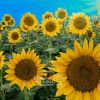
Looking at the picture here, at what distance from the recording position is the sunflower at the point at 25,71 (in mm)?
3562

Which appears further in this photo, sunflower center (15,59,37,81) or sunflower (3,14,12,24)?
sunflower (3,14,12,24)

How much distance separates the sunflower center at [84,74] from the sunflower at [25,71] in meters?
0.83

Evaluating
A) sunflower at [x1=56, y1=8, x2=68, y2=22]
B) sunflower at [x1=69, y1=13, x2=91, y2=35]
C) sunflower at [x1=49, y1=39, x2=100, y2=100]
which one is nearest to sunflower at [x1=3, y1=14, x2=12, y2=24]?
sunflower at [x1=56, y1=8, x2=68, y2=22]

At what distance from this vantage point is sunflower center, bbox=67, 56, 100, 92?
2.69 metres

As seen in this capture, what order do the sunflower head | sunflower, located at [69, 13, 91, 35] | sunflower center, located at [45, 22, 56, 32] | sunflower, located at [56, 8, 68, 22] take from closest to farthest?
sunflower, located at [69, 13, 91, 35], sunflower center, located at [45, 22, 56, 32], the sunflower head, sunflower, located at [56, 8, 68, 22]

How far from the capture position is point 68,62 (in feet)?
9.12

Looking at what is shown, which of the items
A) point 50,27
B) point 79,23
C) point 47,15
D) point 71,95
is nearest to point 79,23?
point 79,23

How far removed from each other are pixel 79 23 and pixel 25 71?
421 centimetres

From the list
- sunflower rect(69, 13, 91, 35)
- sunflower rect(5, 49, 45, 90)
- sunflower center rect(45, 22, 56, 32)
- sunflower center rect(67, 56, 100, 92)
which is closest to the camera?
sunflower center rect(67, 56, 100, 92)

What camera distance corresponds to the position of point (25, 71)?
3.59 meters

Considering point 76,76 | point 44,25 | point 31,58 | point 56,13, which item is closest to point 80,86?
point 76,76

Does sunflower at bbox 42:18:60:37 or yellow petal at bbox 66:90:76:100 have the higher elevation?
sunflower at bbox 42:18:60:37

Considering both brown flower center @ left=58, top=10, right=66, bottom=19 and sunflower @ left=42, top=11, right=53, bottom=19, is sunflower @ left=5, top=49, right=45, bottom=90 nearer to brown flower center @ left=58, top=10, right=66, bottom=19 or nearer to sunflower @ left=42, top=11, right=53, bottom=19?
sunflower @ left=42, top=11, right=53, bottom=19

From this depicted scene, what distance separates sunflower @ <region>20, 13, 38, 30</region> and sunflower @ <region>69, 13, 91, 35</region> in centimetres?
101
